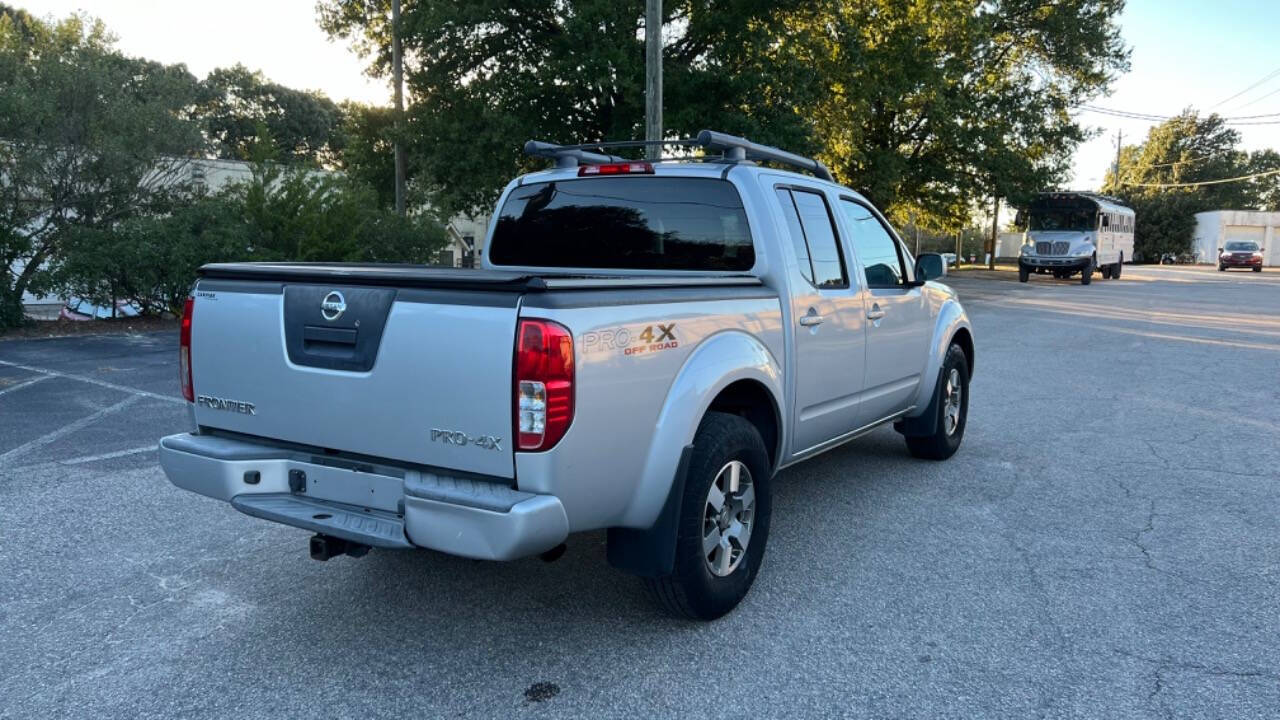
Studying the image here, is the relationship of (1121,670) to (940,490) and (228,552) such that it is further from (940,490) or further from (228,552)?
(228,552)

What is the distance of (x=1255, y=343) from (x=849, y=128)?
16084 millimetres

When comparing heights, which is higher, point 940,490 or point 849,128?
point 849,128

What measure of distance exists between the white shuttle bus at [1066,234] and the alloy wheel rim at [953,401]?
28462mm

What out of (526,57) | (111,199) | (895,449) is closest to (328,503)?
(895,449)

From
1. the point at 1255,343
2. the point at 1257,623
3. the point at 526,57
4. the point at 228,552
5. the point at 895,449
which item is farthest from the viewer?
the point at 526,57

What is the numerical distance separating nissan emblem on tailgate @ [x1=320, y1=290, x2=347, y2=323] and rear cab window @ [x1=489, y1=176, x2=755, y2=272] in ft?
5.58

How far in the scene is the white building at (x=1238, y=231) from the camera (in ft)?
221

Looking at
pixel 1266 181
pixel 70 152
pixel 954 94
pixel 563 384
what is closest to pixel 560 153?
pixel 563 384

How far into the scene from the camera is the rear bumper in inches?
116

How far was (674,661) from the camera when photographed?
11.3 feet

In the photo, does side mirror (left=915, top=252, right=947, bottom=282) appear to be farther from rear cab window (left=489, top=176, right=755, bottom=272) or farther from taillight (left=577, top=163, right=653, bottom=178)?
taillight (left=577, top=163, right=653, bottom=178)

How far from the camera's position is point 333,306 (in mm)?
3330

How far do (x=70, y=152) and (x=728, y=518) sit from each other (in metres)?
15.0

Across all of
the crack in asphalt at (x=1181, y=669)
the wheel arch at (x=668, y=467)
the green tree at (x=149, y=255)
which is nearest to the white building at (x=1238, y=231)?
the green tree at (x=149, y=255)
